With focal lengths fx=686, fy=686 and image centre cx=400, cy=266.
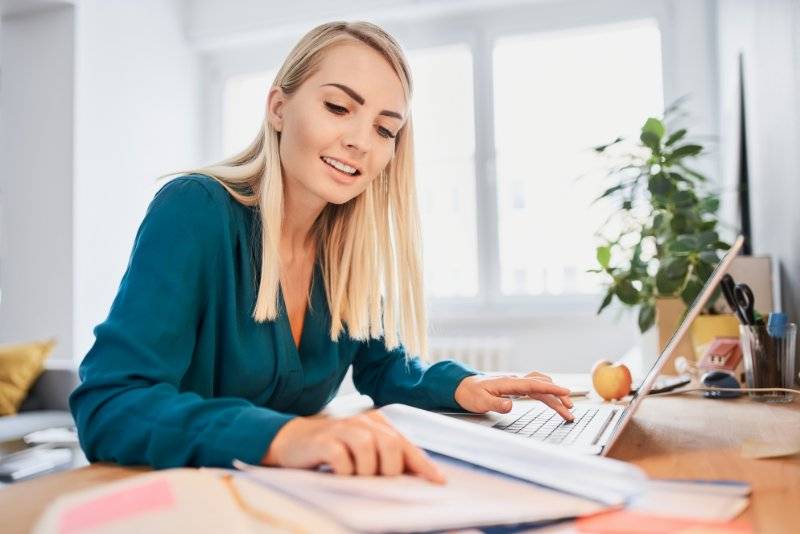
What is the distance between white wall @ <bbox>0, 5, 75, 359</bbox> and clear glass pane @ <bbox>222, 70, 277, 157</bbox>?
3.75 ft

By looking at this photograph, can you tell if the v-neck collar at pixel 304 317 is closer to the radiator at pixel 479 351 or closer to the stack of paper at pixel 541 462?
the stack of paper at pixel 541 462

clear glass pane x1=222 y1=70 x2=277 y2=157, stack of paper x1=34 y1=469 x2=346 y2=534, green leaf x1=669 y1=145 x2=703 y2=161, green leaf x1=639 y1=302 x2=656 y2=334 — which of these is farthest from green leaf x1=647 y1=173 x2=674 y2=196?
clear glass pane x1=222 y1=70 x2=277 y2=157

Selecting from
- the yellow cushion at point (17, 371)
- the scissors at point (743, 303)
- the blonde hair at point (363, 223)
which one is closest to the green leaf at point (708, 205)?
the scissors at point (743, 303)

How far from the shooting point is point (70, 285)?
12.2ft

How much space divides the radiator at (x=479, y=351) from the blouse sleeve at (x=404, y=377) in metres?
2.58

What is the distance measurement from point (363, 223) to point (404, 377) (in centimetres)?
28

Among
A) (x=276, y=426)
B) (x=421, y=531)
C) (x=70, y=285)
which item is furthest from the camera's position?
(x=70, y=285)

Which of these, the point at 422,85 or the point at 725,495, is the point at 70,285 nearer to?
the point at 422,85

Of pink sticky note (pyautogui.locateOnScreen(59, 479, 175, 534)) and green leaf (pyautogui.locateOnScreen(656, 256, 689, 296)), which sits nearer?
pink sticky note (pyautogui.locateOnScreen(59, 479, 175, 534))

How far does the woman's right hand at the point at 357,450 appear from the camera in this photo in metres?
0.52

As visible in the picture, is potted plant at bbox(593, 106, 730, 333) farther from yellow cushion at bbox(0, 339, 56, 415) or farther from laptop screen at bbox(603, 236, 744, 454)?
yellow cushion at bbox(0, 339, 56, 415)

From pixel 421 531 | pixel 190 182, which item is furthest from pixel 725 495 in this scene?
pixel 190 182

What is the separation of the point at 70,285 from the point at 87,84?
1122 mm

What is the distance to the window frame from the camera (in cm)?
364
